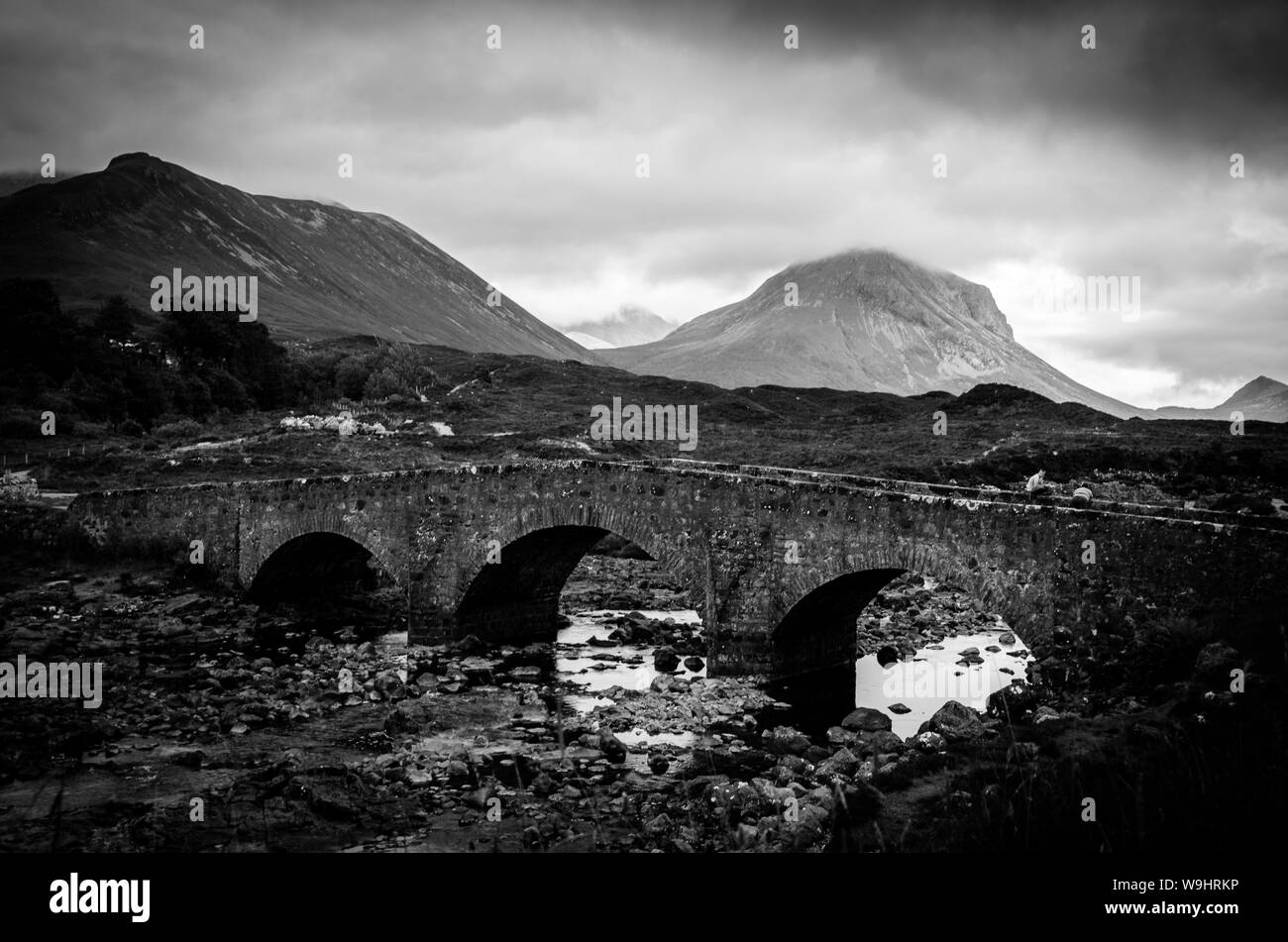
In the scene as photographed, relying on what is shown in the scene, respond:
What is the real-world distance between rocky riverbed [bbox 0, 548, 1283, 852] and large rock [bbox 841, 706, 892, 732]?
0.06 metres

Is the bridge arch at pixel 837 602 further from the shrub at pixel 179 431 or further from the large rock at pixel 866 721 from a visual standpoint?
the shrub at pixel 179 431

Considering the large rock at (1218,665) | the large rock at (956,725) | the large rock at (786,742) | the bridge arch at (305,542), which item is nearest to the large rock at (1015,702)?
the large rock at (956,725)

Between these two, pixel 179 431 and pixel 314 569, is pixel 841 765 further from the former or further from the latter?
pixel 179 431

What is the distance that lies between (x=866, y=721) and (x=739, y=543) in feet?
17.1

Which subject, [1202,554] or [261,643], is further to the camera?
[261,643]

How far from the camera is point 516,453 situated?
5769 cm

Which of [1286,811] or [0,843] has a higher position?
[1286,811]

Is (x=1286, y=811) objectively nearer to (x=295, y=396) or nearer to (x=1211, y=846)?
(x=1211, y=846)

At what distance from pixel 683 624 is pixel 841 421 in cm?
6188

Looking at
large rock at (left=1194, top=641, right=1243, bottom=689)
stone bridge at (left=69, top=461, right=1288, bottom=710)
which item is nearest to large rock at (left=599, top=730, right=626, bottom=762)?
stone bridge at (left=69, top=461, right=1288, bottom=710)

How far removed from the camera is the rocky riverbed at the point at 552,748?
11359mm

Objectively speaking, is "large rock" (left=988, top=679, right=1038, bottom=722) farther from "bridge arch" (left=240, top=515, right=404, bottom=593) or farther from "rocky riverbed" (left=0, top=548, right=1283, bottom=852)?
"bridge arch" (left=240, top=515, right=404, bottom=593)

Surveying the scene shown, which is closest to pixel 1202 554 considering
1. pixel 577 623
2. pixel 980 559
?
pixel 980 559
